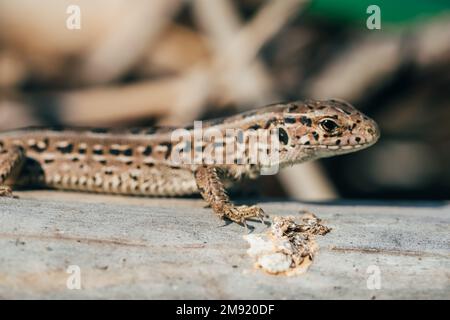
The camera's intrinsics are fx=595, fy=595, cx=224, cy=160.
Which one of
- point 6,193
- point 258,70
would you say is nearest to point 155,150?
point 6,193

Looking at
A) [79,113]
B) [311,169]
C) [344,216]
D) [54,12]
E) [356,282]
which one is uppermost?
[54,12]

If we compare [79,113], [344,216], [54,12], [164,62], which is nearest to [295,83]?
[164,62]

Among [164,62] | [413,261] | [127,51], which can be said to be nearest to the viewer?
[413,261]

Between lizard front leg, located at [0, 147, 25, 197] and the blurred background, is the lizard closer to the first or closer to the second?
lizard front leg, located at [0, 147, 25, 197]

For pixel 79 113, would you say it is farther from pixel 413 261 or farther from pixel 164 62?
pixel 413 261

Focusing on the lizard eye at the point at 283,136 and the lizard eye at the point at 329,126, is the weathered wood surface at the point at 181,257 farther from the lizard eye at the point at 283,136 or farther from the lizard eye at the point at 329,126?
the lizard eye at the point at 283,136

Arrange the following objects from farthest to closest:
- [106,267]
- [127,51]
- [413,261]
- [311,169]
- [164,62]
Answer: [164,62], [127,51], [311,169], [413,261], [106,267]

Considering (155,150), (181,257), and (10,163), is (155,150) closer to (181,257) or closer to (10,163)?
(10,163)
